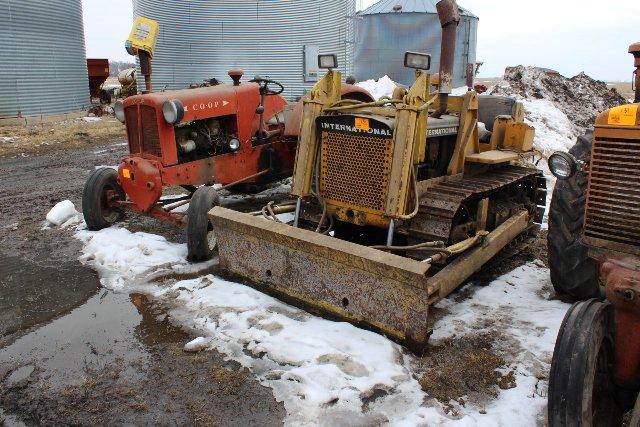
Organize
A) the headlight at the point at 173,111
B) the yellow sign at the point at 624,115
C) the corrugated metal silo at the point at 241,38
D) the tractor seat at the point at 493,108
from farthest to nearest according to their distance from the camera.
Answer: the corrugated metal silo at the point at 241,38 < the tractor seat at the point at 493,108 < the headlight at the point at 173,111 < the yellow sign at the point at 624,115

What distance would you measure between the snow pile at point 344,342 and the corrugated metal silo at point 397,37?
65.0 feet

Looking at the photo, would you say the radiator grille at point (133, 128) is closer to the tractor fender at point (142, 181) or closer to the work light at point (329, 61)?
the tractor fender at point (142, 181)

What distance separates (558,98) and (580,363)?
1400cm

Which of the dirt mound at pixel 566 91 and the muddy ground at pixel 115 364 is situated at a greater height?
the dirt mound at pixel 566 91

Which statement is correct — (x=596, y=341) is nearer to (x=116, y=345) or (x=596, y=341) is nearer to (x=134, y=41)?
(x=116, y=345)

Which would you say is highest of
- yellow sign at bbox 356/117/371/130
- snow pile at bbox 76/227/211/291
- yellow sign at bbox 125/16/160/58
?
yellow sign at bbox 125/16/160/58

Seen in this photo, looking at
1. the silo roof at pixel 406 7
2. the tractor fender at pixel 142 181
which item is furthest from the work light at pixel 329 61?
the silo roof at pixel 406 7

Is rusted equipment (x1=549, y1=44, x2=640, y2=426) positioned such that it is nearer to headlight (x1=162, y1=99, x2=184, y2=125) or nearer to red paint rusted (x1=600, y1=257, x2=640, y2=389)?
red paint rusted (x1=600, y1=257, x2=640, y2=389)

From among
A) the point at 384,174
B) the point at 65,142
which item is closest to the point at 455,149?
the point at 384,174

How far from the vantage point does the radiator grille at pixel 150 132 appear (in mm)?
6238

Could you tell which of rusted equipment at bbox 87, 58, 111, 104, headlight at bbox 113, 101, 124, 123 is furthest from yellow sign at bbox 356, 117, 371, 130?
rusted equipment at bbox 87, 58, 111, 104

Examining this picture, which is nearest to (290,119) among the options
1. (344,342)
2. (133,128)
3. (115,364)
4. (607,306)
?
(133,128)

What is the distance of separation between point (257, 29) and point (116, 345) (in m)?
15.7

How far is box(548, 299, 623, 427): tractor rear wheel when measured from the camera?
253 centimetres
